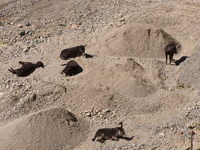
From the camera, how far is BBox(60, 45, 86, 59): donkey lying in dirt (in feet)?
Answer: 42.9

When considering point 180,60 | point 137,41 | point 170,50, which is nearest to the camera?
point 170,50

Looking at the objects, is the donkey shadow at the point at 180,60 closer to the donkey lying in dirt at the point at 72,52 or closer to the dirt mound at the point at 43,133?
the donkey lying in dirt at the point at 72,52

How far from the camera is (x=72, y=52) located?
1316 cm

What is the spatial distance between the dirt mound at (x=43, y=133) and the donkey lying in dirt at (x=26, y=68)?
3827 mm

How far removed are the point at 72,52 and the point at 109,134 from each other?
5570mm

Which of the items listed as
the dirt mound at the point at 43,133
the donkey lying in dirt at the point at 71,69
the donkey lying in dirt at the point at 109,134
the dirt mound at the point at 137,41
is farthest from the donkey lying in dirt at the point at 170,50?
the dirt mound at the point at 43,133

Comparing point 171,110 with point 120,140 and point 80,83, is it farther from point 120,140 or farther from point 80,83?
point 80,83

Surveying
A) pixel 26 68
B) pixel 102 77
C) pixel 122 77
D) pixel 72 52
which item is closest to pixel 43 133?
pixel 102 77

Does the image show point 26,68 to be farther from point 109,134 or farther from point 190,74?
point 190,74

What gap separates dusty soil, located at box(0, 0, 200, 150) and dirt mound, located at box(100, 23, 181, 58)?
1.7 inches

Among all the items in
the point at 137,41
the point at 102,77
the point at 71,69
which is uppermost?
the point at 137,41

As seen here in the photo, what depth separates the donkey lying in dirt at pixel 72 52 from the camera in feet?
42.9

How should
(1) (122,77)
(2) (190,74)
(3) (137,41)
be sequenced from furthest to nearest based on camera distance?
(3) (137,41)
(2) (190,74)
(1) (122,77)

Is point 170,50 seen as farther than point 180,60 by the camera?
No
